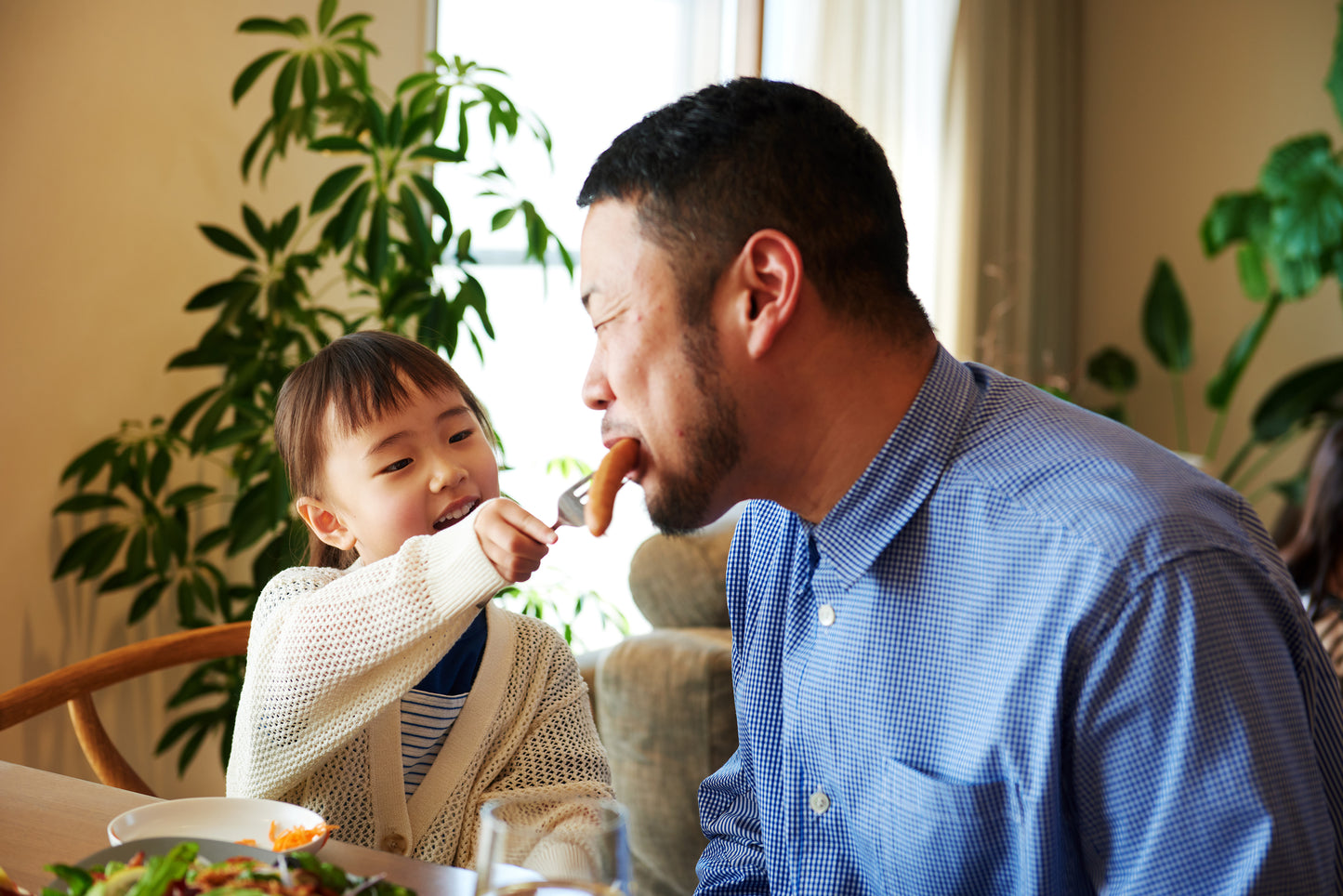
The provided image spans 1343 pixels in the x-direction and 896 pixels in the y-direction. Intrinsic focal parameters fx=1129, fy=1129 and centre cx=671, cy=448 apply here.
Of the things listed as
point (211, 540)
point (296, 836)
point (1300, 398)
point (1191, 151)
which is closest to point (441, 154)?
point (211, 540)

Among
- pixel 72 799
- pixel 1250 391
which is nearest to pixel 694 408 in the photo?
pixel 72 799

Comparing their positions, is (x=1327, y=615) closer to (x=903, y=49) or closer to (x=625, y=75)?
(x=625, y=75)

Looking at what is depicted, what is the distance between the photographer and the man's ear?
1.08 m

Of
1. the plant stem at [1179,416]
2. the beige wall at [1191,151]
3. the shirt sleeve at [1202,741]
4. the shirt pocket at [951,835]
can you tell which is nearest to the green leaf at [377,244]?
the shirt pocket at [951,835]

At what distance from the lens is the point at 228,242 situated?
2.47 metres

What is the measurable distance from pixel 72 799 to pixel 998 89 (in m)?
4.85

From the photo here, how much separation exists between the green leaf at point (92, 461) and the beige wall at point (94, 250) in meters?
0.18

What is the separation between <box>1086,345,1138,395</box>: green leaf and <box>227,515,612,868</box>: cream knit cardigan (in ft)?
14.9

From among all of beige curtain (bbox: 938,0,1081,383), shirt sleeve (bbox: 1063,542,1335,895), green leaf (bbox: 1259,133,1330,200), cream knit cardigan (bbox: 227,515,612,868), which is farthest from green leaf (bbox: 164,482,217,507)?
green leaf (bbox: 1259,133,1330,200)

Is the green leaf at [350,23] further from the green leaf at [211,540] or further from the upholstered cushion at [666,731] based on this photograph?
the upholstered cushion at [666,731]

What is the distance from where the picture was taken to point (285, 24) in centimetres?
233

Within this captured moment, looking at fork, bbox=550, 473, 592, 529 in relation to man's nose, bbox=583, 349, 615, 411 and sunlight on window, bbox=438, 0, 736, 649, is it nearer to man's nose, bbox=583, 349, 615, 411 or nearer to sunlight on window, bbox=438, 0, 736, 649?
man's nose, bbox=583, 349, 615, 411

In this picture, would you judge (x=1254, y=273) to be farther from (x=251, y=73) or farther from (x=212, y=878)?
(x=212, y=878)

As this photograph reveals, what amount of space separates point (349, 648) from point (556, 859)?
0.60m
